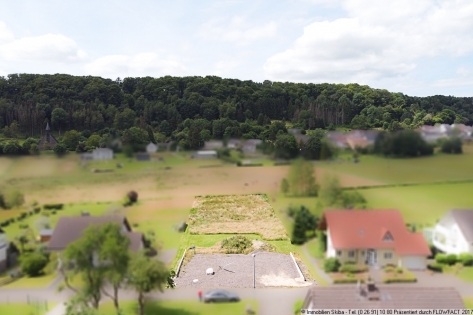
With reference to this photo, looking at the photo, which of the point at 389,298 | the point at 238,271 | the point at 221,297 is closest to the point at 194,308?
the point at 221,297

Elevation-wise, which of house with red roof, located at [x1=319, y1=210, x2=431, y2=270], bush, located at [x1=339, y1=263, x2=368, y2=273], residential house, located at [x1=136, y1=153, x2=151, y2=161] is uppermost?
residential house, located at [x1=136, y1=153, x2=151, y2=161]

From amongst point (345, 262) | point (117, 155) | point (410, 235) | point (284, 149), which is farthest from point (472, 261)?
Answer: point (117, 155)

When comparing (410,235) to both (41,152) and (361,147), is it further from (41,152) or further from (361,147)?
(41,152)

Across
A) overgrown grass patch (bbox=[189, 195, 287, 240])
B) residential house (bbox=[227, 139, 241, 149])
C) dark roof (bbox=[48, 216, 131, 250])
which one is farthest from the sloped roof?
overgrown grass patch (bbox=[189, 195, 287, 240])

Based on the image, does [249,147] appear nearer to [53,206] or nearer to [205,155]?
[205,155]

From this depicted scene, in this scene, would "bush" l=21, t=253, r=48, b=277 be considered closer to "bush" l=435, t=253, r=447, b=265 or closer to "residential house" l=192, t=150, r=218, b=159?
"residential house" l=192, t=150, r=218, b=159

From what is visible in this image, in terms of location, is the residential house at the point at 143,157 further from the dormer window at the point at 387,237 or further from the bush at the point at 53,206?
the dormer window at the point at 387,237
